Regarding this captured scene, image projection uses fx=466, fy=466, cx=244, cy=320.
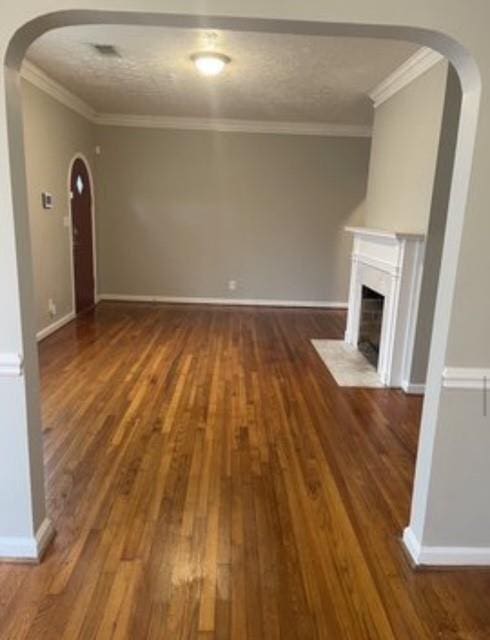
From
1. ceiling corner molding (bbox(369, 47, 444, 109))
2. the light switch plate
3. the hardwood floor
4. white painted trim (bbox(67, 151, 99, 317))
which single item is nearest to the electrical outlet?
white painted trim (bbox(67, 151, 99, 317))

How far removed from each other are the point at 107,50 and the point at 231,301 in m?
3.93

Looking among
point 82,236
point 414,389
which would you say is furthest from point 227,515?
point 82,236

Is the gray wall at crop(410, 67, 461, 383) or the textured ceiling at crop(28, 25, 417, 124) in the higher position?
the textured ceiling at crop(28, 25, 417, 124)

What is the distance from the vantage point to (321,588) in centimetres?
181

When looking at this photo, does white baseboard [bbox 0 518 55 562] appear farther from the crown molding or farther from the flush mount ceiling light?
the crown molding

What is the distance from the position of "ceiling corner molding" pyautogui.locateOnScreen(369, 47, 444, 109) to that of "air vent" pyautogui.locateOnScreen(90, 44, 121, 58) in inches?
92.9

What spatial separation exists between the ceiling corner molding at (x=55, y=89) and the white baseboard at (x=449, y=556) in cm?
445

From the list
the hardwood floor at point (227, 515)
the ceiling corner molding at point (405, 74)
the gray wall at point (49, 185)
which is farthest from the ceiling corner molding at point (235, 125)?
the hardwood floor at point (227, 515)

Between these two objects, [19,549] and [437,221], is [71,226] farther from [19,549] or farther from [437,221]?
[19,549]

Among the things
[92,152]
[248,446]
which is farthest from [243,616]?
[92,152]

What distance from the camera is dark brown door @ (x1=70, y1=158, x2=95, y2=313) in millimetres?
5926

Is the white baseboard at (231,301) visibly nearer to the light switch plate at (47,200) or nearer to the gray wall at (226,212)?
the gray wall at (226,212)

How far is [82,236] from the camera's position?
6262mm

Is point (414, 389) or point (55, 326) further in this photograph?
point (55, 326)
